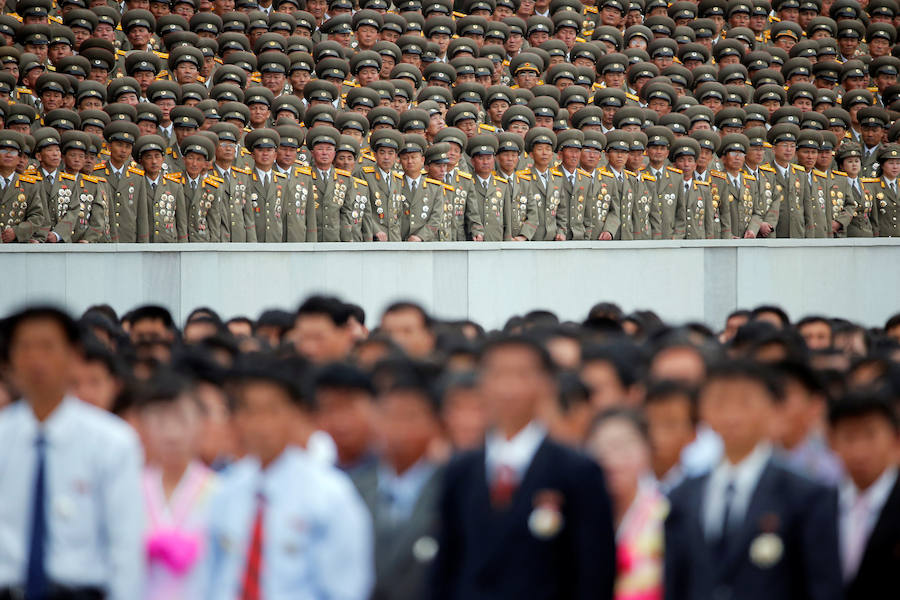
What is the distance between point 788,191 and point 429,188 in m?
4.91

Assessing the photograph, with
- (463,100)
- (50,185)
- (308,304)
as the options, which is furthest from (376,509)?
(463,100)

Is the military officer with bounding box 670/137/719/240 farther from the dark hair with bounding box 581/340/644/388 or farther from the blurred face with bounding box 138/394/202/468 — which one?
the blurred face with bounding box 138/394/202/468

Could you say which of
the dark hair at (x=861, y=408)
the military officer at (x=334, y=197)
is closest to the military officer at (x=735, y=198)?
the military officer at (x=334, y=197)

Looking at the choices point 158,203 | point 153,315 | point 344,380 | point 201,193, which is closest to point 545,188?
point 201,193

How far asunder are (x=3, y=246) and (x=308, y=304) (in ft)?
18.8

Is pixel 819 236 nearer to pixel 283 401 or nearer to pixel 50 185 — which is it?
pixel 50 185

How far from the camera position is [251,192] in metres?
14.1

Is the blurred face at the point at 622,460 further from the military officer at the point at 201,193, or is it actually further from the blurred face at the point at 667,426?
the military officer at the point at 201,193

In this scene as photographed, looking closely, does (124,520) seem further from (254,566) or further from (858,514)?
(858,514)

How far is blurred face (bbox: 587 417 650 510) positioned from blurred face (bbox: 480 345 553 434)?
1.81 ft

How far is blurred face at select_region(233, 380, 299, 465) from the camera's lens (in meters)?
3.93

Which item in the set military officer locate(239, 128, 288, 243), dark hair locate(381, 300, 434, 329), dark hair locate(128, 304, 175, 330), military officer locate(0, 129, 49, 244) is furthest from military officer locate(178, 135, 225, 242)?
dark hair locate(381, 300, 434, 329)

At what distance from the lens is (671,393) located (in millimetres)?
4750

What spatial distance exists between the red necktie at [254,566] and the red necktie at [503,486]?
684 millimetres
